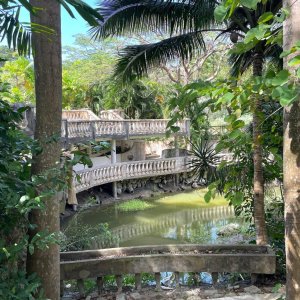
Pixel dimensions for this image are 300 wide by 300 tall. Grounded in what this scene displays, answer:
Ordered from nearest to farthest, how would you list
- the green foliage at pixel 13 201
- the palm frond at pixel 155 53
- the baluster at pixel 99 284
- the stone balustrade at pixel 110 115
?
the green foliage at pixel 13 201 → the baluster at pixel 99 284 → the palm frond at pixel 155 53 → the stone balustrade at pixel 110 115

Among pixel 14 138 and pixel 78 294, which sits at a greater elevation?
pixel 14 138

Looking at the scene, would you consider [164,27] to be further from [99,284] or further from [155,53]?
[99,284]

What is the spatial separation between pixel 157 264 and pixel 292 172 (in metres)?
2.00

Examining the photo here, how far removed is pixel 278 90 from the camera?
1127 millimetres

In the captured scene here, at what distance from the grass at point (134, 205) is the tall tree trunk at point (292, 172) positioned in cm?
994

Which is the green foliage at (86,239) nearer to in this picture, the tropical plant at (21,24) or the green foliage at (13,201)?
the green foliage at (13,201)

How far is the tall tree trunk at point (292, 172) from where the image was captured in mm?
1480

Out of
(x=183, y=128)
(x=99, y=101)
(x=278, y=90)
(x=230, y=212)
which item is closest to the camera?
(x=278, y=90)

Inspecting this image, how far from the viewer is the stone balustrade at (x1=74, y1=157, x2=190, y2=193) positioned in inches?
447

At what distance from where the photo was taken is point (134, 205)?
11.9 m

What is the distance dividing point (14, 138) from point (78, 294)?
6.11 feet

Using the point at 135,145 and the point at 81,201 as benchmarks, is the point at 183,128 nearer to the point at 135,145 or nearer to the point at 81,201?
the point at 135,145

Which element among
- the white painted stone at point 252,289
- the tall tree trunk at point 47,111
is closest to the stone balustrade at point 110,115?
the white painted stone at point 252,289

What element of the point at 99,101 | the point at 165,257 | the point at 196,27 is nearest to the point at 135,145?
the point at 99,101
